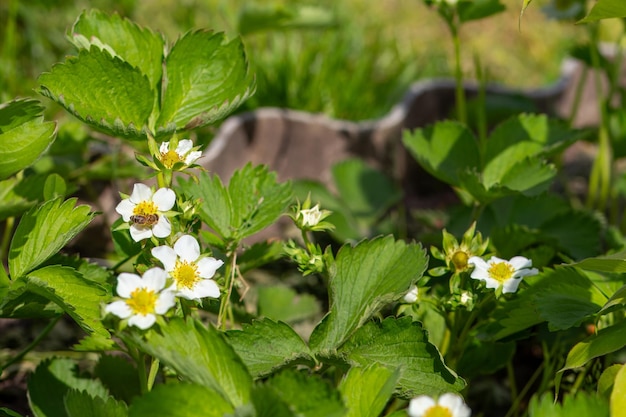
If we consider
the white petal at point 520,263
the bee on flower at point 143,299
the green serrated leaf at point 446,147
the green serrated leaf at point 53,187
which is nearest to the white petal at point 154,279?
the bee on flower at point 143,299

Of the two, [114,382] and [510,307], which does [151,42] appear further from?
[510,307]

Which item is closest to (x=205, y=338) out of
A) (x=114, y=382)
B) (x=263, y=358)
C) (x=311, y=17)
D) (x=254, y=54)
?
(x=263, y=358)

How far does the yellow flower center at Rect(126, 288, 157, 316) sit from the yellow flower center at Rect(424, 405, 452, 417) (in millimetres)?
263

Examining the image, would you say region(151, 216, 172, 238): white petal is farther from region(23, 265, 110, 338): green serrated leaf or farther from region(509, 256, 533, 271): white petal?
region(509, 256, 533, 271): white petal

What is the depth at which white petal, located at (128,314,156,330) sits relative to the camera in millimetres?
719

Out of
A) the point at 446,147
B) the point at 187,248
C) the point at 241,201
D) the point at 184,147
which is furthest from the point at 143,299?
the point at 446,147

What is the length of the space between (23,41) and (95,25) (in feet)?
4.10

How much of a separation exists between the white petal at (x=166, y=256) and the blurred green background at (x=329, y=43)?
929 millimetres

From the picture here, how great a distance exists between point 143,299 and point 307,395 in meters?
0.17

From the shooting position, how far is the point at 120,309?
729 mm

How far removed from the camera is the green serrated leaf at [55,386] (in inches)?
37.2

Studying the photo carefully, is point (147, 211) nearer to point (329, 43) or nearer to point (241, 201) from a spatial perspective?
point (241, 201)

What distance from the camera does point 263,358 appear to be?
86 cm

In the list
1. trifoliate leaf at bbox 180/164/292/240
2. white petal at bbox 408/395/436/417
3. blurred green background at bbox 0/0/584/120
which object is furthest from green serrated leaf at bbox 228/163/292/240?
blurred green background at bbox 0/0/584/120
